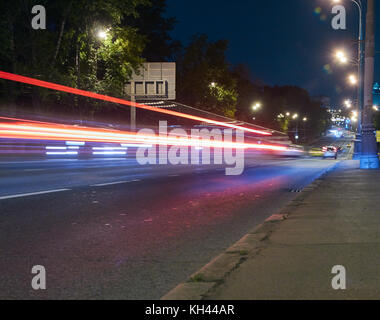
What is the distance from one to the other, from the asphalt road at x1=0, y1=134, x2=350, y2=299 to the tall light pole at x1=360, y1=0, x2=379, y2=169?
908cm

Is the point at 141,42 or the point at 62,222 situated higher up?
the point at 141,42

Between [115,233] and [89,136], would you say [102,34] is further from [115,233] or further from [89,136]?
[115,233]

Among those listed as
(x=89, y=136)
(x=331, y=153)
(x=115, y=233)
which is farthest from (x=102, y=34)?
(x=115, y=233)

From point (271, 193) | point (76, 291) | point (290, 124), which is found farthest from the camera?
point (290, 124)

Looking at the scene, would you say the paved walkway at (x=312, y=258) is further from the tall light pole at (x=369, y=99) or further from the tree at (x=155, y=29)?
the tree at (x=155, y=29)

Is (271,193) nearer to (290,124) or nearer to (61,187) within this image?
(61,187)

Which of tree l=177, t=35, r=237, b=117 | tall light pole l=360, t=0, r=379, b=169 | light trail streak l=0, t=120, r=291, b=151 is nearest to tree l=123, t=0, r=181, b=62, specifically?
tree l=177, t=35, r=237, b=117

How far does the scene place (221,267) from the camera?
5.00 metres

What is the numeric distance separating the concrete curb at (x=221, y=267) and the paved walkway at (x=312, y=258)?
0.12 feet

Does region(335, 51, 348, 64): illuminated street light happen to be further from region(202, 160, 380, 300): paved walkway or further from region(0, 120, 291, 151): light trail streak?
region(202, 160, 380, 300): paved walkway

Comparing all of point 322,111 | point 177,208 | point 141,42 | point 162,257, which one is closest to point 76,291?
point 162,257

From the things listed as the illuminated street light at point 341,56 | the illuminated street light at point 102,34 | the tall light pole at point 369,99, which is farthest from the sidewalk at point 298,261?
the illuminated street light at point 102,34
